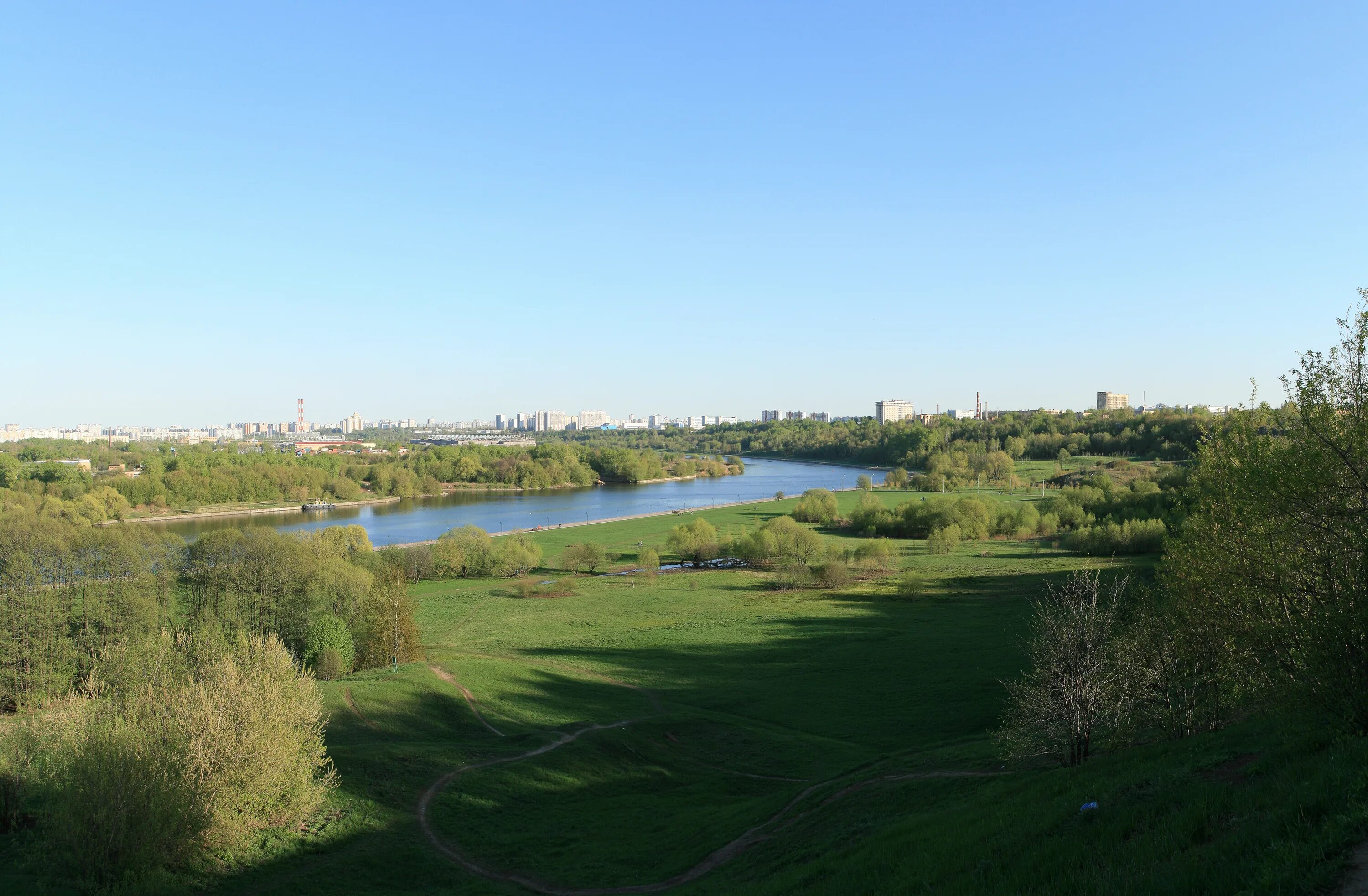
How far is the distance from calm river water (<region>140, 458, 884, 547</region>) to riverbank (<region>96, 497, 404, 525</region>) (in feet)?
4.07

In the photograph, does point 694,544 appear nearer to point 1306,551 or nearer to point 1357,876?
point 1306,551

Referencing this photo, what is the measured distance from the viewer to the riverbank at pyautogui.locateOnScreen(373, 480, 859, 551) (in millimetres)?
72125

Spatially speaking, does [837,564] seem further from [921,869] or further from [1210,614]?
[921,869]

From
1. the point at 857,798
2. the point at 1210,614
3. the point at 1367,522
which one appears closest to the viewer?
the point at 1367,522

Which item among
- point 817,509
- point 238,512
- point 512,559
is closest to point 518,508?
point 238,512

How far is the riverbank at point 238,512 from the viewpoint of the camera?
92875mm

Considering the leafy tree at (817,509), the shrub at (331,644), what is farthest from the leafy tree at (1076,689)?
the leafy tree at (817,509)

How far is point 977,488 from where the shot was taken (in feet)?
386

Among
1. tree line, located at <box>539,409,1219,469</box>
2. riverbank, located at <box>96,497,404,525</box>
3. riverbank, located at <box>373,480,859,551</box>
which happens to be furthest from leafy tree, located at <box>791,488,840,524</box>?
riverbank, located at <box>96,497,404,525</box>

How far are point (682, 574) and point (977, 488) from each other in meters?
69.8

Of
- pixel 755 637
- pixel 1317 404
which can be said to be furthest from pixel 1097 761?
pixel 755 637

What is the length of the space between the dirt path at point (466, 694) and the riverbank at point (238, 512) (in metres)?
69.7

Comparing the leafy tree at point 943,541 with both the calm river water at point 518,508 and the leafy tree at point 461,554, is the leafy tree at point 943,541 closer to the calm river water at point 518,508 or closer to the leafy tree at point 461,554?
Answer: the leafy tree at point 461,554

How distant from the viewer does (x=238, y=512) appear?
340 feet
